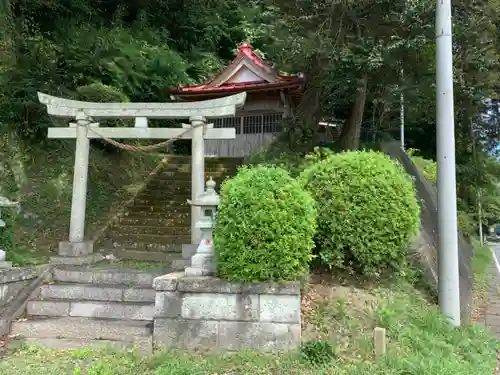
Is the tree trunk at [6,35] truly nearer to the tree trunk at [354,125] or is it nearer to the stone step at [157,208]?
the stone step at [157,208]

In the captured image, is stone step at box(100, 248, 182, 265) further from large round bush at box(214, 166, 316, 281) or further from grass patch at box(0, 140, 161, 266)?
large round bush at box(214, 166, 316, 281)

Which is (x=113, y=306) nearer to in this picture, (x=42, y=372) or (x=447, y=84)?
(x=42, y=372)

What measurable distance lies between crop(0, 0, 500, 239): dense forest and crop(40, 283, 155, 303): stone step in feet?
20.4

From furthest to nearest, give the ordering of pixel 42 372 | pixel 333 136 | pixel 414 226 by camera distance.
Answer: pixel 333 136 → pixel 414 226 → pixel 42 372

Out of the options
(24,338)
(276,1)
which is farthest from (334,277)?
(276,1)

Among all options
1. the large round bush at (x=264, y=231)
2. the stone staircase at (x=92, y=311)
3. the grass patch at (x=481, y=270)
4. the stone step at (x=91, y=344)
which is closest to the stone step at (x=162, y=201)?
the stone staircase at (x=92, y=311)

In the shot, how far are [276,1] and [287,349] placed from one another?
29.5 ft

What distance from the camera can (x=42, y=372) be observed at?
4574 mm

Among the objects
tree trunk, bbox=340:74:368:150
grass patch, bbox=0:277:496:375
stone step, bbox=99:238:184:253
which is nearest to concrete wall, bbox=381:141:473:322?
grass patch, bbox=0:277:496:375

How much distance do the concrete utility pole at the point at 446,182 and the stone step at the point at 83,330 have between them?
417cm

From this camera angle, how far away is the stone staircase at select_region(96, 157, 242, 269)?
9.66 meters

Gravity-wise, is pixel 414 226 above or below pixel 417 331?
above

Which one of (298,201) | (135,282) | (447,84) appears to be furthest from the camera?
(135,282)

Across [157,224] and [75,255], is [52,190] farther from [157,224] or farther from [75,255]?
[75,255]
